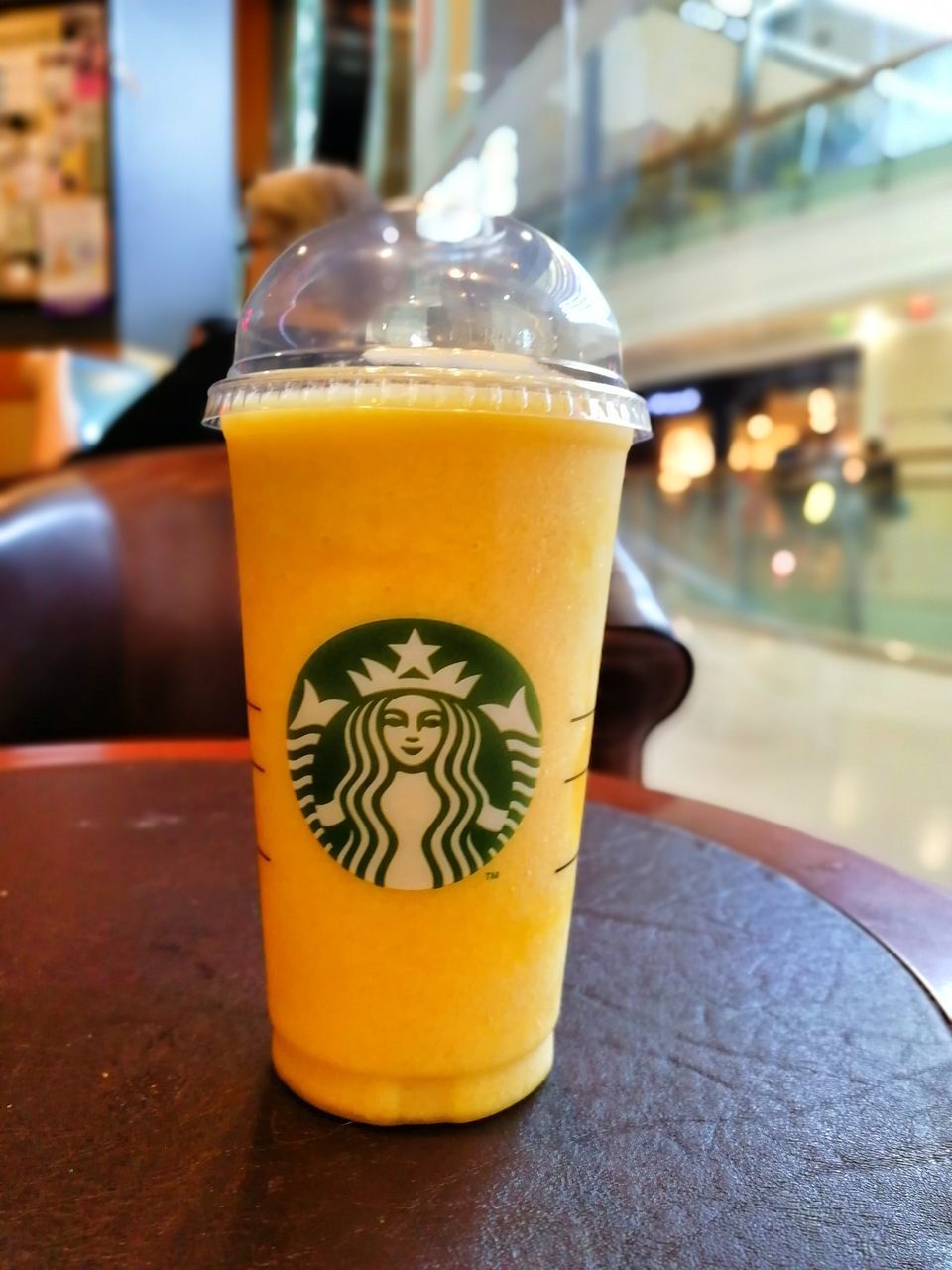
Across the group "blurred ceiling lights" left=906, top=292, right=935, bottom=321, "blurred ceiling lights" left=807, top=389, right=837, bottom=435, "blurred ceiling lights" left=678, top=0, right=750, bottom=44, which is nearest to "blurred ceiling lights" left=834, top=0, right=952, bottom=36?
"blurred ceiling lights" left=678, top=0, right=750, bottom=44

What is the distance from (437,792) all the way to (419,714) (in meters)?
0.03

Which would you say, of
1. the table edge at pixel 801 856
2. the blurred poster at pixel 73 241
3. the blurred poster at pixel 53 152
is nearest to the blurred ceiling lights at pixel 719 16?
the blurred poster at pixel 53 152

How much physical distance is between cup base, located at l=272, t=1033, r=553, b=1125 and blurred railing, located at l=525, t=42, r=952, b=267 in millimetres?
3775

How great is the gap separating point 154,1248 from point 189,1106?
3.0 inches

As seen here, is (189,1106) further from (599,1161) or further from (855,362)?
(855,362)

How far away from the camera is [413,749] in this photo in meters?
0.38

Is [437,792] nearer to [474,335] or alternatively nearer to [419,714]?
[419,714]

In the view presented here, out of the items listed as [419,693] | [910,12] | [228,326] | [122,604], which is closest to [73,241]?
[228,326]

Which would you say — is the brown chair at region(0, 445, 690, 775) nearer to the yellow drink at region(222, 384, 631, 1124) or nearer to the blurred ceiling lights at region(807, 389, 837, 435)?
the yellow drink at region(222, 384, 631, 1124)

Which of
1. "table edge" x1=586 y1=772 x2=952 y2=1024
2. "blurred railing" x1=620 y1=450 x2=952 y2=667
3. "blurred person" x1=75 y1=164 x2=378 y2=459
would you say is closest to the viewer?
"table edge" x1=586 y1=772 x2=952 y2=1024

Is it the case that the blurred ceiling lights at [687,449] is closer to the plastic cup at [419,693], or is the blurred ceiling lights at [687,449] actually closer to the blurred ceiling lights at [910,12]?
the blurred ceiling lights at [910,12]

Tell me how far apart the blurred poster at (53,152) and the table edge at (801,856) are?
2563mm

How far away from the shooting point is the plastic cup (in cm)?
38

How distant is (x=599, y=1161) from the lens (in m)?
0.38
